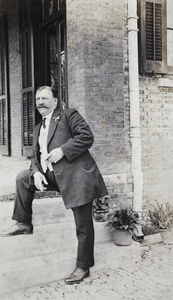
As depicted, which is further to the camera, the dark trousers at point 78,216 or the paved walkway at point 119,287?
the dark trousers at point 78,216

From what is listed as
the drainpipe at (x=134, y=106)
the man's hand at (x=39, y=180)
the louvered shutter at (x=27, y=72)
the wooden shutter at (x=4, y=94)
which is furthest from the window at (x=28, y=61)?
the man's hand at (x=39, y=180)

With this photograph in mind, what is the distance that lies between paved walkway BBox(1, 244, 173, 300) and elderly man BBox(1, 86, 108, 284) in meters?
0.17

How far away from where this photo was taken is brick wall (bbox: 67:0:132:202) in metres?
5.43

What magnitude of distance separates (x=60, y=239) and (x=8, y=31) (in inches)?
241

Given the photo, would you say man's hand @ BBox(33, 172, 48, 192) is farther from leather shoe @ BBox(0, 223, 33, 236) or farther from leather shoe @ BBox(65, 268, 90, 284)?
leather shoe @ BBox(65, 268, 90, 284)

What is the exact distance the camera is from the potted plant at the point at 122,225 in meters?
4.79

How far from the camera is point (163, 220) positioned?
238 inches

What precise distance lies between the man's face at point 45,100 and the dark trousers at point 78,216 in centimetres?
73

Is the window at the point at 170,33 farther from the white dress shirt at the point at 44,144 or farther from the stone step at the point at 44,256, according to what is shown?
the stone step at the point at 44,256

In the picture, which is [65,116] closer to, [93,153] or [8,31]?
[93,153]

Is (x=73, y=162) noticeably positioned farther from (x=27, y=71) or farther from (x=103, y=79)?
(x=27, y=71)

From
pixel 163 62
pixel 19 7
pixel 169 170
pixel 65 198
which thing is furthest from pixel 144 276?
pixel 19 7

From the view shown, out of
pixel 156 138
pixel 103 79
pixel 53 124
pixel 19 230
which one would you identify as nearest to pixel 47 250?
pixel 19 230

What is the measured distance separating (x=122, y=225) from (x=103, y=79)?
7.40 ft
